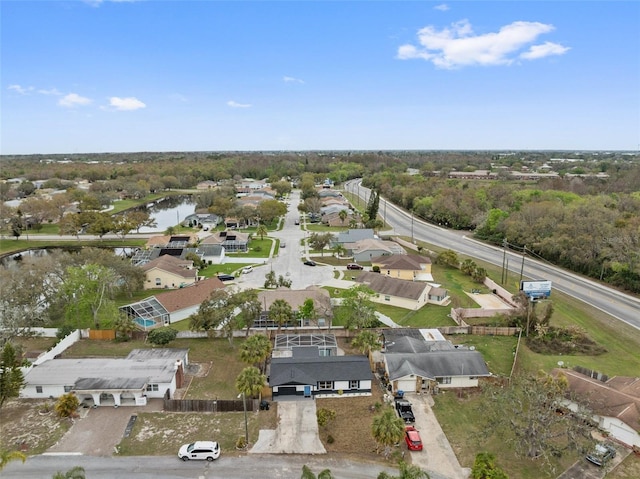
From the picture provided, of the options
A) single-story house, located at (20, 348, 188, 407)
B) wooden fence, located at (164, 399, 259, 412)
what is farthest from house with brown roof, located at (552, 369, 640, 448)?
single-story house, located at (20, 348, 188, 407)

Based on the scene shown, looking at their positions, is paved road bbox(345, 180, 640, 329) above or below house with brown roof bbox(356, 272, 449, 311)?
below

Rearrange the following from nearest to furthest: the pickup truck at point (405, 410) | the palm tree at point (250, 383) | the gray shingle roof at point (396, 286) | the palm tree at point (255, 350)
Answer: the palm tree at point (250, 383) < the pickup truck at point (405, 410) < the palm tree at point (255, 350) < the gray shingle roof at point (396, 286)

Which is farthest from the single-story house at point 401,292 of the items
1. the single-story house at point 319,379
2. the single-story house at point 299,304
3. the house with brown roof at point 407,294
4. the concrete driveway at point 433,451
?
the concrete driveway at point 433,451

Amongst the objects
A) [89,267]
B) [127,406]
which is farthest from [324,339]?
[89,267]

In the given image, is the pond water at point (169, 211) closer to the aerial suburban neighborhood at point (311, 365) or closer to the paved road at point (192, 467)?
the aerial suburban neighborhood at point (311, 365)

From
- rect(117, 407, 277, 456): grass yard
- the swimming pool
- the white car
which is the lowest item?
rect(117, 407, 277, 456): grass yard

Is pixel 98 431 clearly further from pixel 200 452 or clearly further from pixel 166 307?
pixel 166 307

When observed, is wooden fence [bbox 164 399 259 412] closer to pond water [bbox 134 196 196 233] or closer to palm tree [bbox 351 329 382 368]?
palm tree [bbox 351 329 382 368]

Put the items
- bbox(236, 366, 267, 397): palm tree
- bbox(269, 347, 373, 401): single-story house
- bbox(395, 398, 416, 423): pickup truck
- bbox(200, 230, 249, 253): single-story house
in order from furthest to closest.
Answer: bbox(200, 230, 249, 253): single-story house → bbox(269, 347, 373, 401): single-story house → bbox(395, 398, 416, 423): pickup truck → bbox(236, 366, 267, 397): palm tree
